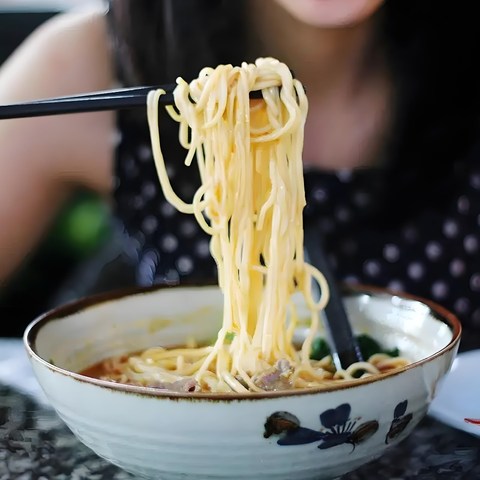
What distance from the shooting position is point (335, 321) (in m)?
0.83

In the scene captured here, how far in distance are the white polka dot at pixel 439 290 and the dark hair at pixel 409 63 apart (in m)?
0.15

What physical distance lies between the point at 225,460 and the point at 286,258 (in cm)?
27

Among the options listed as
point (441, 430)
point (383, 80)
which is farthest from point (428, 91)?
point (441, 430)

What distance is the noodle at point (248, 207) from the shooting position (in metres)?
0.72

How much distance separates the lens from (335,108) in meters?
1.46

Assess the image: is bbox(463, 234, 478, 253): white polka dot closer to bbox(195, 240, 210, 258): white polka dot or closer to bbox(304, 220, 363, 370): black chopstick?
bbox(195, 240, 210, 258): white polka dot

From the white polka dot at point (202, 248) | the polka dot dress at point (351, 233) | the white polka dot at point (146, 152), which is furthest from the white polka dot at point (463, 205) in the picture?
the white polka dot at point (146, 152)

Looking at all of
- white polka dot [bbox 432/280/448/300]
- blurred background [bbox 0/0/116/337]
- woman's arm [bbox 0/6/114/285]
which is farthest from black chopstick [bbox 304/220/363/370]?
blurred background [bbox 0/0/116/337]

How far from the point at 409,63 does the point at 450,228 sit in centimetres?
33

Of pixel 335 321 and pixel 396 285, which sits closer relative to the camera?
pixel 335 321

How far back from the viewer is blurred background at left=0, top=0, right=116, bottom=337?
1.66m

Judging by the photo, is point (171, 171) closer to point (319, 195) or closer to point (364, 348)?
point (319, 195)

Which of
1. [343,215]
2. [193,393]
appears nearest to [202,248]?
[343,215]

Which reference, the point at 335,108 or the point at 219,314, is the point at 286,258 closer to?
the point at 219,314
